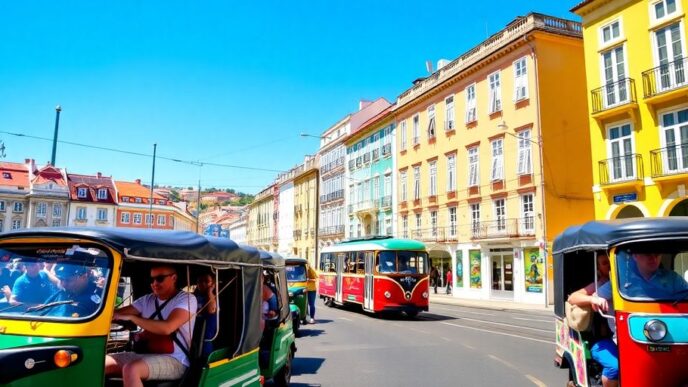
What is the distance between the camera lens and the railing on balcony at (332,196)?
5978cm

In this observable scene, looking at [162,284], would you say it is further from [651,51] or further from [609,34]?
[609,34]

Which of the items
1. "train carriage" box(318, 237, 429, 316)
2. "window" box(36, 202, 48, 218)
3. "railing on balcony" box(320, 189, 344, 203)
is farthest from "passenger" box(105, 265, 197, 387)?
"window" box(36, 202, 48, 218)

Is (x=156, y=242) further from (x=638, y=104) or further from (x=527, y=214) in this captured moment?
(x=527, y=214)

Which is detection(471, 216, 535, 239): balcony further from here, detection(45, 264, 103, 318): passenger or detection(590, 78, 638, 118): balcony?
detection(45, 264, 103, 318): passenger

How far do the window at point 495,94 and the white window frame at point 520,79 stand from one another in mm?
1585

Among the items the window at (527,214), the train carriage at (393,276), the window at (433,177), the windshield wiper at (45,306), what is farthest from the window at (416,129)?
the windshield wiper at (45,306)

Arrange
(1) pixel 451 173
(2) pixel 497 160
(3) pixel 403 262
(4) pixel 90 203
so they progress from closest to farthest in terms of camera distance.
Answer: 1. (3) pixel 403 262
2. (2) pixel 497 160
3. (1) pixel 451 173
4. (4) pixel 90 203

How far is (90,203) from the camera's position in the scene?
91.7 m

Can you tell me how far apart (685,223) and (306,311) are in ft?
43.7

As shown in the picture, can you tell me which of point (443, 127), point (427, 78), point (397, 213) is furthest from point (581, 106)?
point (397, 213)

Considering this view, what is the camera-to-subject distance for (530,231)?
3186cm

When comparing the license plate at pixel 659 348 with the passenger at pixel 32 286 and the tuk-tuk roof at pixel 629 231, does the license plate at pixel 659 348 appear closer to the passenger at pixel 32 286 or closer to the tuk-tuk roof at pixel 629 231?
the tuk-tuk roof at pixel 629 231

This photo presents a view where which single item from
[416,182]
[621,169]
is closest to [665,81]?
[621,169]

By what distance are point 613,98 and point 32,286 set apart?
27420 mm
